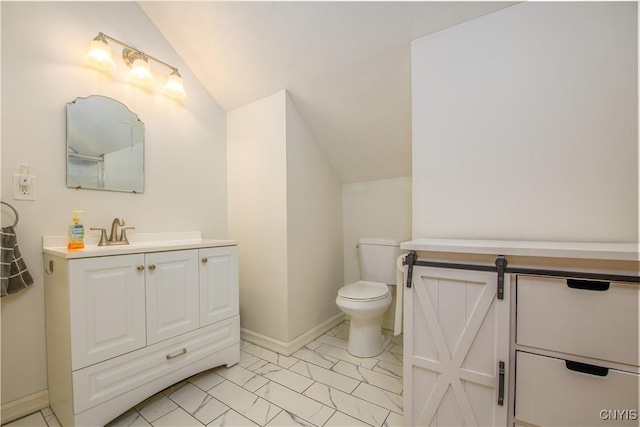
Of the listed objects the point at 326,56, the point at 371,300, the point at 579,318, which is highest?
the point at 326,56

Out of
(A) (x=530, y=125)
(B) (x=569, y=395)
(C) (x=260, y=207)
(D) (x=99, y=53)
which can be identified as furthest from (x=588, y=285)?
(D) (x=99, y=53)

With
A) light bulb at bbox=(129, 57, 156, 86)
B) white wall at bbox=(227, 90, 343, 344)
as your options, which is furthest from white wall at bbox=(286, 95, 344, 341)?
light bulb at bbox=(129, 57, 156, 86)

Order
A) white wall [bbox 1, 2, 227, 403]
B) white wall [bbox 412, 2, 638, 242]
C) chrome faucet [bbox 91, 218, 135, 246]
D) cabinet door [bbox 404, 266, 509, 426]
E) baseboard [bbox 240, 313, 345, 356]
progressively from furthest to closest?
1. baseboard [bbox 240, 313, 345, 356]
2. chrome faucet [bbox 91, 218, 135, 246]
3. white wall [bbox 1, 2, 227, 403]
4. white wall [bbox 412, 2, 638, 242]
5. cabinet door [bbox 404, 266, 509, 426]

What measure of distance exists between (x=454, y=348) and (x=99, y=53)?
233 cm

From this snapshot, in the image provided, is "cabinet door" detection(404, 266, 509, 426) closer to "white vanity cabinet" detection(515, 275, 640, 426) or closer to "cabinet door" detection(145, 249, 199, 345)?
"white vanity cabinet" detection(515, 275, 640, 426)

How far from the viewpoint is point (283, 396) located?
56.2 inches

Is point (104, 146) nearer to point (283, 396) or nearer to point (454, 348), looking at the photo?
point (283, 396)

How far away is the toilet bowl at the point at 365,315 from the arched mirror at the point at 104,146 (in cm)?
162

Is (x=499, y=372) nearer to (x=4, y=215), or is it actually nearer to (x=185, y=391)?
(x=185, y=391)

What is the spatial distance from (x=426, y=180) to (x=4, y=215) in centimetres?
215

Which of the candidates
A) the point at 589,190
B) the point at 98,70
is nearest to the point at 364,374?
the point at 589,190

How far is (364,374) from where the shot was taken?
164 cm

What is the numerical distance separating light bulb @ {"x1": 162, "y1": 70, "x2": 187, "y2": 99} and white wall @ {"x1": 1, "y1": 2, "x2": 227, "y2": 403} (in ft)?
0.22

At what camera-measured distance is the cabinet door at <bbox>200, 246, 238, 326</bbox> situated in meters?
1.57
